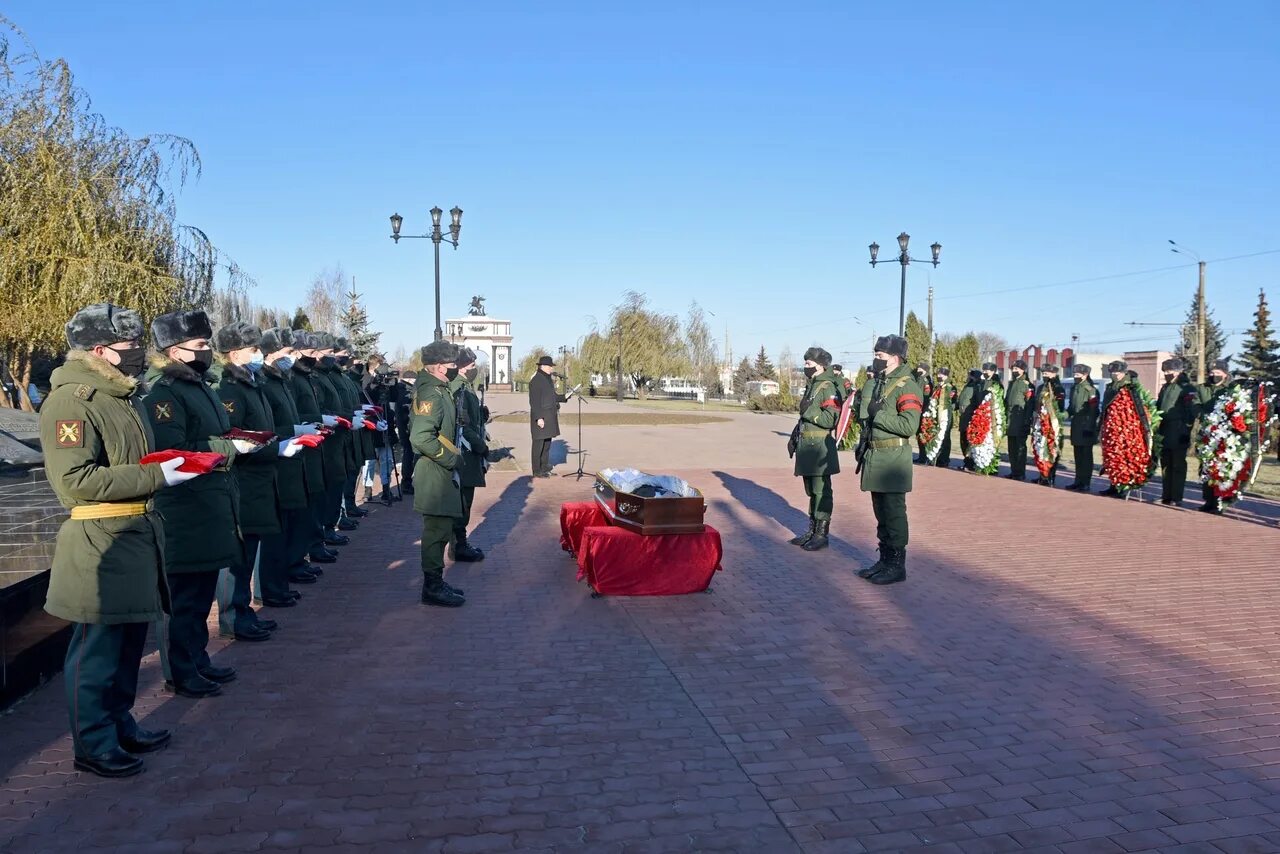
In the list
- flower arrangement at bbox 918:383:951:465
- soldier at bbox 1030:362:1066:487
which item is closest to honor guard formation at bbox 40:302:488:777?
soldier at bbox 1030:362:1066:487

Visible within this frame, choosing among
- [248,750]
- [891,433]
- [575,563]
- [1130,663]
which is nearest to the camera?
[248,750]

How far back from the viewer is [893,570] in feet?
27.0

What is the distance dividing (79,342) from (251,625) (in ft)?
9.40

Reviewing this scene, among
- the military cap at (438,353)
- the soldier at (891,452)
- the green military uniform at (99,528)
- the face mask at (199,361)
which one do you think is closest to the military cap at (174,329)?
the face mask at (199,361)

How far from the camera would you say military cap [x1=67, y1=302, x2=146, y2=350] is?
3.97 m

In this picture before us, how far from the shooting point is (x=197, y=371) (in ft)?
16.8

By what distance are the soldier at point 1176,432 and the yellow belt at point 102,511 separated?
13.6 m

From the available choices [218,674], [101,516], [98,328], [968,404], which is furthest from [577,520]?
[968,404]

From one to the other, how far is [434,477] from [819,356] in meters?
4.63

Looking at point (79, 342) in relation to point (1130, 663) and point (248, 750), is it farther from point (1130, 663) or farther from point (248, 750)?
point (1130, 663)

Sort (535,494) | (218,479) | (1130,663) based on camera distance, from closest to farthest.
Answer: (218,479) → (1130,663) → (535,494)

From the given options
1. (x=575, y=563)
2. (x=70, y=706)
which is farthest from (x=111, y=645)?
(x=575, y=563)

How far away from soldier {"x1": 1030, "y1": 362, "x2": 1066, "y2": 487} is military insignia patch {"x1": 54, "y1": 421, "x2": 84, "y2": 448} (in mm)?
14976

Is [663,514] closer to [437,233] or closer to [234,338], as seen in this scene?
[234,338]
